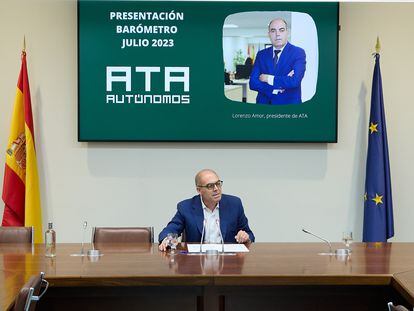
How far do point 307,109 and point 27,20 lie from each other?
279 centimetres

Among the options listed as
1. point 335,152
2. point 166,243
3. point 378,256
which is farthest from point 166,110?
point 378,256

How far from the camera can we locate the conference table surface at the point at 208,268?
2.90m

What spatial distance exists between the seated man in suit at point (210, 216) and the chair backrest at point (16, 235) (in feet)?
3.17

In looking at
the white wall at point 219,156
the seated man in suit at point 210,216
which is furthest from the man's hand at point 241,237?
the white wall at point 219,156

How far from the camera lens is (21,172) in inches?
213

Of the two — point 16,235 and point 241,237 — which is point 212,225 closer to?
point 241,237

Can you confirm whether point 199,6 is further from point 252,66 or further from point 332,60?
point 332,60

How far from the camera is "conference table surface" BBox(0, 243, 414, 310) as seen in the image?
290 cm

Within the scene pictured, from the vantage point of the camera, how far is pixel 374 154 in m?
5.42

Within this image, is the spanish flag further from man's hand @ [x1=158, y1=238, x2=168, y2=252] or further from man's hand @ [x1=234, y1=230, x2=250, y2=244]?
man's hand @ [x1=234, y1=230, x2=250, y2=244]

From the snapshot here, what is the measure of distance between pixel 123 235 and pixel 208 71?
1960 millimetres

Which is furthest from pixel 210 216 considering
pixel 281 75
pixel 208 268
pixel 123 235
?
pixel 281 75

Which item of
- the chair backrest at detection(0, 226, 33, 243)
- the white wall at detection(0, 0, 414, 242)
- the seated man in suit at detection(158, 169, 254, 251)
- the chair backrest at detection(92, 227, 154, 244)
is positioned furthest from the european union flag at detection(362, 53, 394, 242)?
the chair backrest at detection(0, 226, 33, 243)

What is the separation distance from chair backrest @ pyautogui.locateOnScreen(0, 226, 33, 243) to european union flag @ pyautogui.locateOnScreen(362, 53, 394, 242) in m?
3.05
